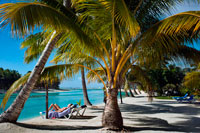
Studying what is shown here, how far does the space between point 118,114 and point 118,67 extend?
1.41 metres

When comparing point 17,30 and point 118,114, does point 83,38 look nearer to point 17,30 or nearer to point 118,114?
point 17,30

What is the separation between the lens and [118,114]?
474 centimetres

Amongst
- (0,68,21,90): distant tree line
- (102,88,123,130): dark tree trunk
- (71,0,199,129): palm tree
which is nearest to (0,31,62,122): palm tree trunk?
(71,0,199,129): palm tree

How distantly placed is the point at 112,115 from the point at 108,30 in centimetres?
249

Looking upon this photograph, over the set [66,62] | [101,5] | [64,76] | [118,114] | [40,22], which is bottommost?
[118,114]

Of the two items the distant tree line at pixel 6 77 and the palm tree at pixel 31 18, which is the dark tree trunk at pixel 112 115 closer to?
the palm tree at pixel 31 18

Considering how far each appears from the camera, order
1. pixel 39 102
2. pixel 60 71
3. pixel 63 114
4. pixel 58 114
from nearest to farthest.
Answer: pixel 60 71, pixel 63 114, pixel 58 114, pixel 39 102

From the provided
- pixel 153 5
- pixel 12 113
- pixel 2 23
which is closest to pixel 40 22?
pixel 2 23

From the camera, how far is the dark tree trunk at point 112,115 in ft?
15.1

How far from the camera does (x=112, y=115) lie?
4.68m

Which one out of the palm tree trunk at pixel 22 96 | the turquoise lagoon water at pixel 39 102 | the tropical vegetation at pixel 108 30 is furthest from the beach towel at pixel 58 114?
the turquoise lagoon water at pixel 39 102

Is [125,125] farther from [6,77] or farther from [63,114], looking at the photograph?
[6,77]

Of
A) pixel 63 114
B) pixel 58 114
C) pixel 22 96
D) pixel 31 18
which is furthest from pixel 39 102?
pixel 31 18

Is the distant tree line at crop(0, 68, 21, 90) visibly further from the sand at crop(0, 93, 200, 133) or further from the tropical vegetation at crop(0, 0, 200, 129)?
the tropical vegetation at crop(0, 0, 200, 129)
